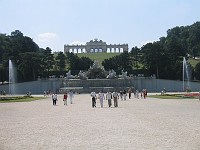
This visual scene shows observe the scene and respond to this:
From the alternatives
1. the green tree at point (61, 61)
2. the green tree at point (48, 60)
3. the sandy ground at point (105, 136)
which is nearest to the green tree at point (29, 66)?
the green tree at point (48, 60)

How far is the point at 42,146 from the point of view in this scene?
484 inches

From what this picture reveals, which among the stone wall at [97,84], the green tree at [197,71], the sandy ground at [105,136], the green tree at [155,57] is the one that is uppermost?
the green tree at [155,57]

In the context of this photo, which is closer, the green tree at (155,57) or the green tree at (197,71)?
the green tree at (197,71)


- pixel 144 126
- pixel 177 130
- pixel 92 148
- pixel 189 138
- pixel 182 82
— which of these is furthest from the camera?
pixel 182 82

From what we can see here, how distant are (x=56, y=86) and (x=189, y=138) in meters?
72.8

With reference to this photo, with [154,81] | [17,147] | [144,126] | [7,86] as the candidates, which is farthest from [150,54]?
[17,147]

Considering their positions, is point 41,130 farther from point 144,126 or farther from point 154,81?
point 154,81

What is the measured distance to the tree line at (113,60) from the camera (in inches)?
3492

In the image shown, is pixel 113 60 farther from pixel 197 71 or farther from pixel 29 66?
pixel 29 66

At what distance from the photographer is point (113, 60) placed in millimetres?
108125

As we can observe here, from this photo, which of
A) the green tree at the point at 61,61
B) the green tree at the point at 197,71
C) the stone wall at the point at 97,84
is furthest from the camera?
the green tree at the point at 61,61

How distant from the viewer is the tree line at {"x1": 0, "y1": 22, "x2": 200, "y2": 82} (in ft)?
291

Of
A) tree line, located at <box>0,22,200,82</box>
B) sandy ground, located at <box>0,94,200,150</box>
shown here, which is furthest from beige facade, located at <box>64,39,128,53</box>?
sandy ground, located at <box>0,94,200,150</box>

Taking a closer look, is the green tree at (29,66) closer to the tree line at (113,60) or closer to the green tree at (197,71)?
the tree line at (113,60)
